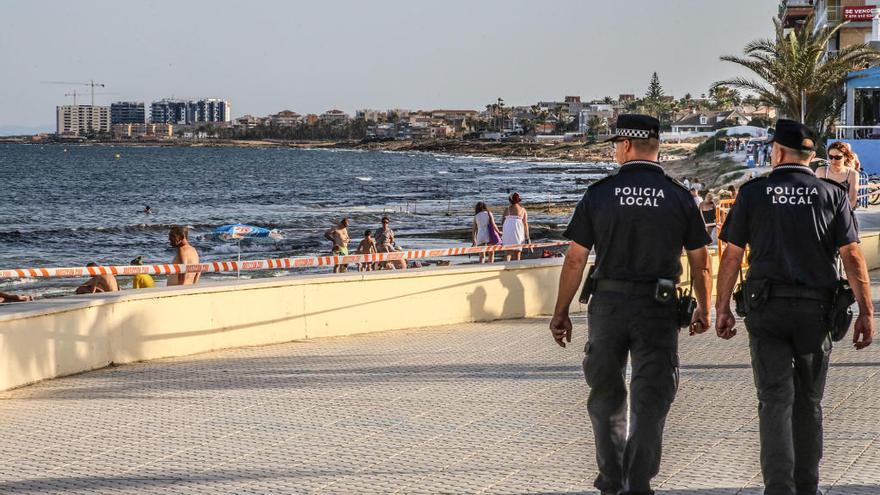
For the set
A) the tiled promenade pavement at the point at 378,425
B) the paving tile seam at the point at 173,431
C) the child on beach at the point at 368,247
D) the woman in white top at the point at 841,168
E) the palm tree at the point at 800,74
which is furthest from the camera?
the palm tree at the point at 800,74

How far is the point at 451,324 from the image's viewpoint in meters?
12.3

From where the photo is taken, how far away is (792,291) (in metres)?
5.44

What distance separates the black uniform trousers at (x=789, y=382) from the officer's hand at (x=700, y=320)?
20 cm

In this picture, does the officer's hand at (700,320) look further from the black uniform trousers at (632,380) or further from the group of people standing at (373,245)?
the group of people standing at (373,245)

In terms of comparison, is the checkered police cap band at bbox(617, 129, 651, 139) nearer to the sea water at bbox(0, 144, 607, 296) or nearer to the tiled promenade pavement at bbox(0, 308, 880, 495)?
the tiled promenade pavement at bbox(0, 308, 880, 495)

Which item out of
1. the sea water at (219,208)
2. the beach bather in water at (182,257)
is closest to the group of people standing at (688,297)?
the beach bather in water at (182,257)

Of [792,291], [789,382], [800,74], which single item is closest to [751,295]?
[792,291]

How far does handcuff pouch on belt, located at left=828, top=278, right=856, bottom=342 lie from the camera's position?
544cm

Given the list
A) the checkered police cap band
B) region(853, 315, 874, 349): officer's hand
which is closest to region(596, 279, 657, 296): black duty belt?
the checkered police cap band

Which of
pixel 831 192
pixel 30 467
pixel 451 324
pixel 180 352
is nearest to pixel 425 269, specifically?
pixel 451 324

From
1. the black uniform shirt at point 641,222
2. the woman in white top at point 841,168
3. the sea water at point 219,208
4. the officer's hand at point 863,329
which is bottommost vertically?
the sea water at point 219,208

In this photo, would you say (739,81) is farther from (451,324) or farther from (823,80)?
(451,324)

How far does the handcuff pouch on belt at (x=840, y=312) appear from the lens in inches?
214

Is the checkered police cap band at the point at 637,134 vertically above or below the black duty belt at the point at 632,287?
above
